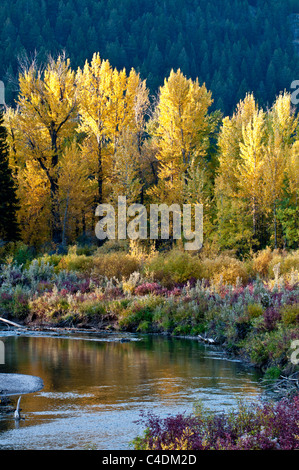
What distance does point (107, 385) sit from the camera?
40.6 feet

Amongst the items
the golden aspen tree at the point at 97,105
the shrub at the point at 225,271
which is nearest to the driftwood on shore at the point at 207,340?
the shrub at the point at 225,271

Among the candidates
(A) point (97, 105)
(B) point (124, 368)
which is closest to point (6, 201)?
(A) point (97, 105)

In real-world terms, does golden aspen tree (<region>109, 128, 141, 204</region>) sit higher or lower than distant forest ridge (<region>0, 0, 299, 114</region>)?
lower

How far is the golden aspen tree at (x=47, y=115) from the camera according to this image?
1453 inches

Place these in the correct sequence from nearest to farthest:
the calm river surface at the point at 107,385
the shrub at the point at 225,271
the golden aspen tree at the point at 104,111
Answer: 1. the calm river surface at the point at 107,385
2. the shrub at the point at 225,271
3. the golden aspen tree at the point at 104,111

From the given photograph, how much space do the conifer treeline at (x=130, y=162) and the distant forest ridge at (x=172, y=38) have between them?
5917 centimetres

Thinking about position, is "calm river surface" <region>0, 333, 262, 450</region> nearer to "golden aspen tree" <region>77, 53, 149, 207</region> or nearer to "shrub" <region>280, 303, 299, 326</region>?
"shrub" <region>280, 303, 299, 326</region>

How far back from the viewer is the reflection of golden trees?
11938mm

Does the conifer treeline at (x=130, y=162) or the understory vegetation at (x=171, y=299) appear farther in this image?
the conifer treeline at (x=130, y=162)

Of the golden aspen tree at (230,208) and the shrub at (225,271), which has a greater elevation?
the golden aspen tree at (230,208)

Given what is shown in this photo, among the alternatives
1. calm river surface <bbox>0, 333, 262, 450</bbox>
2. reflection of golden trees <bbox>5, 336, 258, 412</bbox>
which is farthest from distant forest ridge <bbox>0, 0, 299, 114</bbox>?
calm river surface <bbox>0, 333, 262, 450</bbox>

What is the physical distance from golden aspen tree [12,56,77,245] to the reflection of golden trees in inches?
815

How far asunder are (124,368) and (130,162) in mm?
24032

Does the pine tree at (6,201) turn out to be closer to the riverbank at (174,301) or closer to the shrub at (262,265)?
the riverbank at (174,301)
